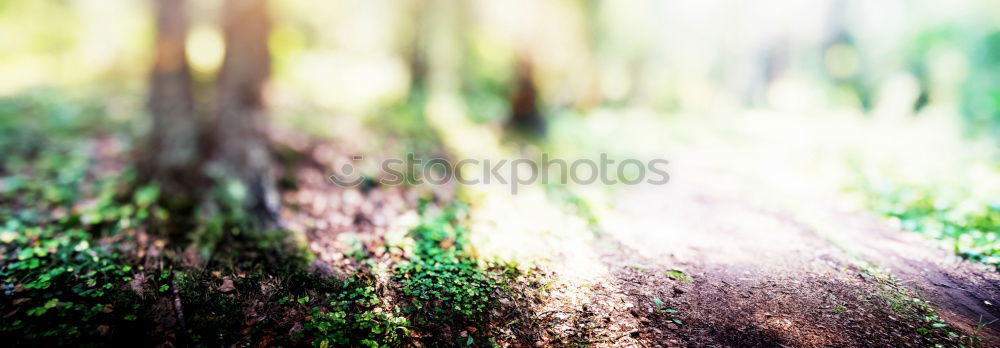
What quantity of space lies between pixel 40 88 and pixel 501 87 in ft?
49.6

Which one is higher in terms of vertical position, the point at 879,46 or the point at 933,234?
the point at 879,46

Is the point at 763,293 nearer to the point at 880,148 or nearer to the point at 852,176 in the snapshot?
the point at 852,176

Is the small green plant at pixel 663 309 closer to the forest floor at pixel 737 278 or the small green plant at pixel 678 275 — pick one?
the forest floor at pixel 737 278

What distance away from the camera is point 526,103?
11375 millimetres

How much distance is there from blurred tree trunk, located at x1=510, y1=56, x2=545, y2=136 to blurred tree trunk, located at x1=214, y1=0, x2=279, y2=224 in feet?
20.7

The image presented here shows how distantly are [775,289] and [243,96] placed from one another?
7193 millimetres

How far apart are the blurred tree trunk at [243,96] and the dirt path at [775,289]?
4816mm

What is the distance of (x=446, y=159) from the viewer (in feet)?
28.8

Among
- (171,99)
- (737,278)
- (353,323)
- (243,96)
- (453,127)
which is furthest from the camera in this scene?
(453,127)

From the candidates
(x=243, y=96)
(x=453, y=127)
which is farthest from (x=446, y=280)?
(x=453, y=127)

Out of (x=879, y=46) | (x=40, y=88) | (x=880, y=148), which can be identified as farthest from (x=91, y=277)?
(x=879, y=46)

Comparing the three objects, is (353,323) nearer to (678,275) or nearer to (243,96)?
(678,275)

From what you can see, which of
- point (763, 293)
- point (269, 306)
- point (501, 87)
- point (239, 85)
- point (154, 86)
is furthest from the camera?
point (501, 87)

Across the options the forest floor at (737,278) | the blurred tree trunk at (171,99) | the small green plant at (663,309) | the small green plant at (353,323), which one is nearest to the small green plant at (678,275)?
the forest floor at (737,278)
